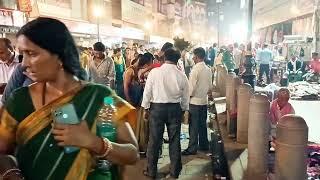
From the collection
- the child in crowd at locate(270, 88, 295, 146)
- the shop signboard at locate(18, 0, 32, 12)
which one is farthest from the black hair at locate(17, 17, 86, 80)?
the shop signboard at locate(18, 0, 32, 12)

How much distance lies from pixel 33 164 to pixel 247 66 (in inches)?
619

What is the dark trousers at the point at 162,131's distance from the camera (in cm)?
682

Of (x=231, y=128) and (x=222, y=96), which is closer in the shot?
(x=231, y=128)

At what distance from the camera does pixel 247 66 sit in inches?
672

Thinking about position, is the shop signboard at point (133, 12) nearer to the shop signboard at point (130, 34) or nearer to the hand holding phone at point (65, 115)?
the shop signboard at point (130, 34)

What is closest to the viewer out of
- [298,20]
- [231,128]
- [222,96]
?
[231,128]

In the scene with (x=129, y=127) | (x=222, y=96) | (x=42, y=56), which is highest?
(x=42, y=56)

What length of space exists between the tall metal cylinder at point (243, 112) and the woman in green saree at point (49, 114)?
534cm

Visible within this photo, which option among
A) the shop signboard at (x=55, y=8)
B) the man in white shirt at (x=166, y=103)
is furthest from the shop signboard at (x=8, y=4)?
the man in white shirt at (x=166, y=103)

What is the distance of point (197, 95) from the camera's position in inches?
328

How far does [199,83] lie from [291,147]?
4.35m

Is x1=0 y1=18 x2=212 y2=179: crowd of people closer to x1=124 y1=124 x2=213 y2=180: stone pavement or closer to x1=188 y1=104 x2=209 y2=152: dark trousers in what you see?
x1=124 y1=124 x2=213 y2=180: stone pavement

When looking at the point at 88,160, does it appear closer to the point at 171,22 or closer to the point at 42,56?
the point at 42,56

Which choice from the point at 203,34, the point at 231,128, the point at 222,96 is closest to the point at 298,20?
the point at 222,96
